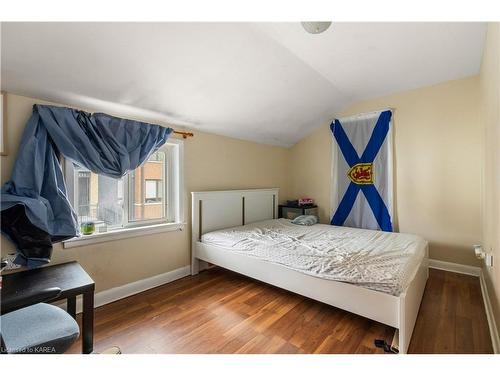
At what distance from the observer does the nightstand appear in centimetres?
388

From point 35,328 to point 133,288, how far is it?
4.37ft

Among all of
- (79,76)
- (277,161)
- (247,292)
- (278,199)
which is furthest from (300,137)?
(79,76)

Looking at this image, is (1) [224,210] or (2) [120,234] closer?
(2) [120,234]

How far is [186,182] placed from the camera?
288 centimetres

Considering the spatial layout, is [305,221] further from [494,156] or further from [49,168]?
[49,168]

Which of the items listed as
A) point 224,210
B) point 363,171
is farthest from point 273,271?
point 363,171

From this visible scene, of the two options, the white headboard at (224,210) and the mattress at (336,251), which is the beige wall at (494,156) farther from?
the white headboard at (224,210)

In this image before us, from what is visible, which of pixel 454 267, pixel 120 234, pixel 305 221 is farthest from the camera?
pixel 305 221

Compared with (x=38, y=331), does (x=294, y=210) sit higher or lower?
higher

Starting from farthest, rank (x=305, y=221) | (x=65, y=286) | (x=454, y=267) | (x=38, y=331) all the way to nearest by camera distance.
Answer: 1. (x=305, y=221)
2. (x=454, y=267)
3. (x=65, y=286)
4. (x=38, y=331)
